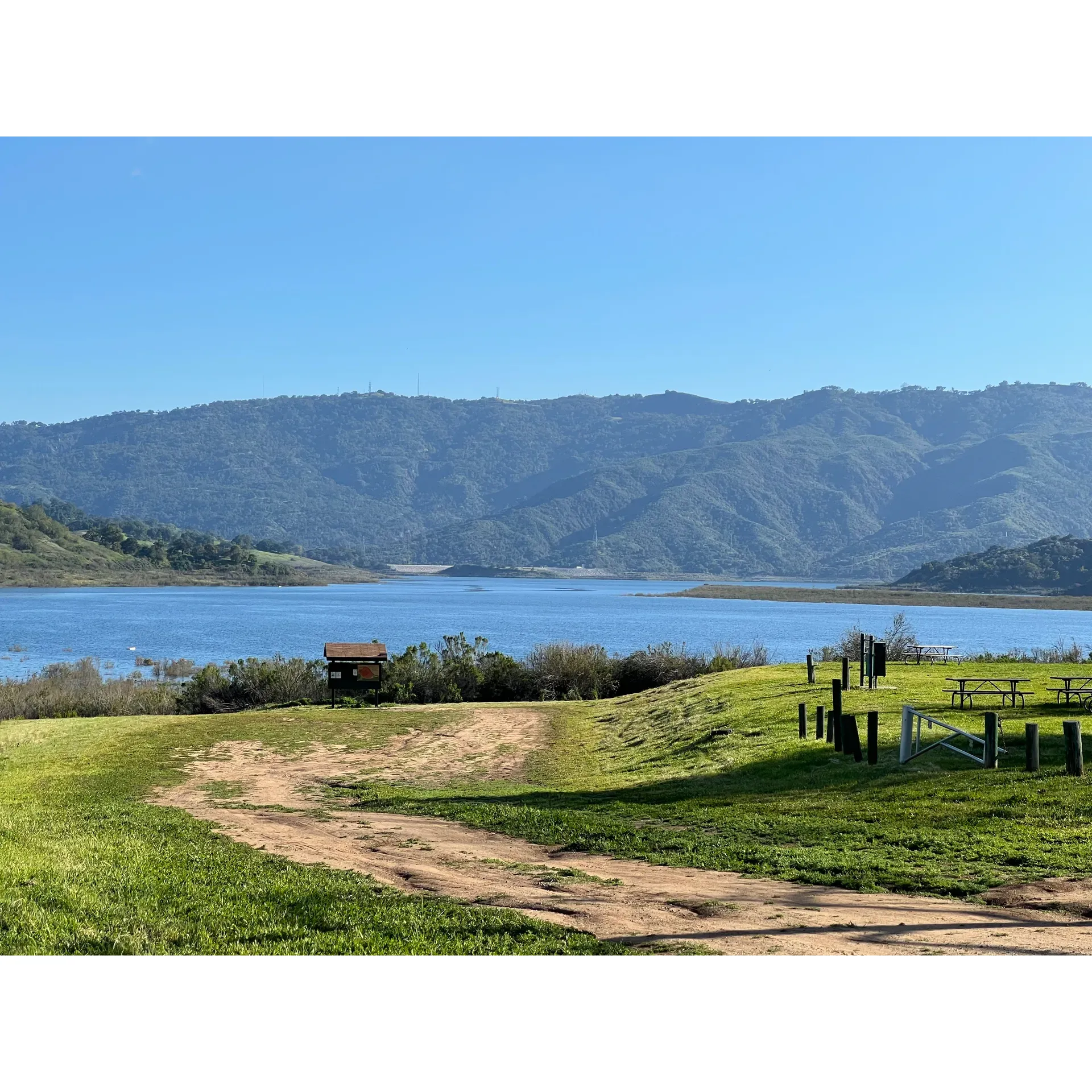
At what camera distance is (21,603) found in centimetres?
11369

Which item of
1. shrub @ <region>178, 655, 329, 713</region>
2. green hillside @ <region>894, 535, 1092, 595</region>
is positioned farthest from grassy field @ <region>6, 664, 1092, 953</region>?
green hillside @ <region>894, 535, 1092, 595</region>

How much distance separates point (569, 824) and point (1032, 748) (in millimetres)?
6800

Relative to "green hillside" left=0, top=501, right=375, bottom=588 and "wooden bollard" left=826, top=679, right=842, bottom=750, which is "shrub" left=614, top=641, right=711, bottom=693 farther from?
"green hillside" left=0, top=501, right=375, bottom=588

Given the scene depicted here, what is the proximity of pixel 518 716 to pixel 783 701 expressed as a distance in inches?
398

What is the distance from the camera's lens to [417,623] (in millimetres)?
94625

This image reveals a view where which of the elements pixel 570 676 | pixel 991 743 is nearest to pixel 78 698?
pixel 570 676

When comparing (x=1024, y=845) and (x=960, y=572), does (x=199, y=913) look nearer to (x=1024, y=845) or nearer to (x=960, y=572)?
(x=1024, y=845)

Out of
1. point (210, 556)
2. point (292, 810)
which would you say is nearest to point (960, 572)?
point (210, 556)

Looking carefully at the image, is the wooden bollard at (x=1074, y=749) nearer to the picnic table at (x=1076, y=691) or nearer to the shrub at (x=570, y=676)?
the picnic table at (x=1076, y=691)

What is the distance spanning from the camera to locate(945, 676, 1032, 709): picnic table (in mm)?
22453

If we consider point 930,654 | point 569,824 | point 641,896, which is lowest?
point 569,824

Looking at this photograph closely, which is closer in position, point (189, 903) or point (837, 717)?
point (189, 903)

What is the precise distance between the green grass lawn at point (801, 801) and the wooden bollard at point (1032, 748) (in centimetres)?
21

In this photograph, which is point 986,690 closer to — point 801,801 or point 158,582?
point 801,801
